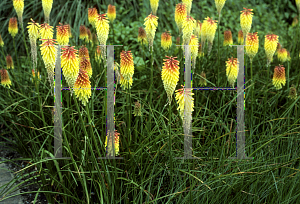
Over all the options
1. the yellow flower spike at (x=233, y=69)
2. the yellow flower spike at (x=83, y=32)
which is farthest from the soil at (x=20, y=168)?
the yellow flower spike at (x=233, y=69)

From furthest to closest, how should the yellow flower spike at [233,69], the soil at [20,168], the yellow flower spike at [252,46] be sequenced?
the yellow flower spike at [252,46] → the yellow flower spike at [233,69] → the soil at [20,168]

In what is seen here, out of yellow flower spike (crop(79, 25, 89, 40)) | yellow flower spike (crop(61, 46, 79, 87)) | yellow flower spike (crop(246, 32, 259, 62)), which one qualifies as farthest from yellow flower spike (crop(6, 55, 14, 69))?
yellow flower spike (crop(246, 32, 259, 62))

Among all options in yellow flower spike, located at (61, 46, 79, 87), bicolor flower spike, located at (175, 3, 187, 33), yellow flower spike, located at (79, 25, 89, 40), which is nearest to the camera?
yellow flower spike, located at (61, 46, 79, 87)

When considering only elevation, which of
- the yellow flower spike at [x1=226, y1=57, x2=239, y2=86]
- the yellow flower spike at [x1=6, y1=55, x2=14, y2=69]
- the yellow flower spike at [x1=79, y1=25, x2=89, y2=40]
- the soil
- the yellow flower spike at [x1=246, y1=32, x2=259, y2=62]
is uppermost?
the yellow flower spike at [x1=79, y1=25, x2=89, y2=40]

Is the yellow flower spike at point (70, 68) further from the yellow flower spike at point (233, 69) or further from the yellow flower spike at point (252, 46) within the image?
the yellow flower spike at point (252, 46)

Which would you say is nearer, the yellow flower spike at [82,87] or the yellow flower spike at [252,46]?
the yellow flower spike at [82,87]

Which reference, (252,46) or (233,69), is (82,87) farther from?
(252,46)

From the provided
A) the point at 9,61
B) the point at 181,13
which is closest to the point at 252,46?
the point at 181,13

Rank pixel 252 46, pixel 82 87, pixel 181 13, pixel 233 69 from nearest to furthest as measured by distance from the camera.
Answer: pixel 82 87, pixel 181 13, pixel 233 69, pixel 252 46

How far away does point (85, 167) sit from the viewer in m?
2.80

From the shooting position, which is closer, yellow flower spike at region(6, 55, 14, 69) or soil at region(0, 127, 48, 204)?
soil at region(0, 127, 48, 204)

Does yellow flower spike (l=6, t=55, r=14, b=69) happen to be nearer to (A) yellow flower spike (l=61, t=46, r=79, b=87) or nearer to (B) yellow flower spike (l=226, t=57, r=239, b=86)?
(A) yellow flower spike (l=61, t=46, r=79, b=87)

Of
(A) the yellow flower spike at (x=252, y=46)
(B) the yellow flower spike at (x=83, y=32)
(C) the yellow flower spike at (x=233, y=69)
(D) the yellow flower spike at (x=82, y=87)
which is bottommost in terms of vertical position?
(D) the yellow flower spike at (x=82, y=87)

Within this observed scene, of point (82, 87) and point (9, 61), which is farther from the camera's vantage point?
point (9, 61)
